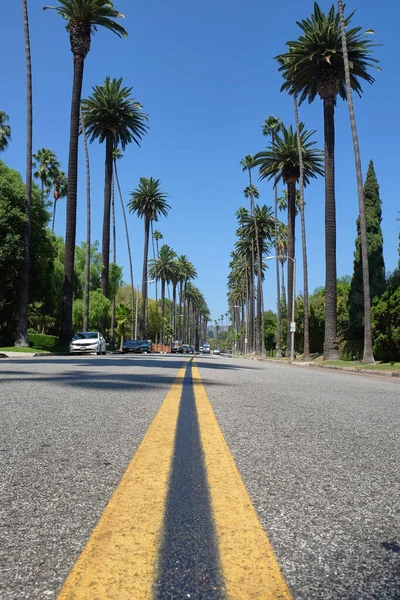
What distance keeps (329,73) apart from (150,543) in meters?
35.6

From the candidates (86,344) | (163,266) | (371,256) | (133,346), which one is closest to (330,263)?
(371,256)

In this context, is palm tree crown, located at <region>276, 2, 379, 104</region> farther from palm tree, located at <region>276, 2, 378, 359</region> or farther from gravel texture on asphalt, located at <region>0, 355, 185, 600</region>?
gravel texture on asphalt, located at <region>0, 355, 185, 600</region>

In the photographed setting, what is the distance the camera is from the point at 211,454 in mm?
3816

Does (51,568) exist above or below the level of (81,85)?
below

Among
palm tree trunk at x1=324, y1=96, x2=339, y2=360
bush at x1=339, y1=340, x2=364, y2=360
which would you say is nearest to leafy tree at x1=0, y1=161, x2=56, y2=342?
palm tree trunk at x1=324, y1=96, x2=339, y2=360

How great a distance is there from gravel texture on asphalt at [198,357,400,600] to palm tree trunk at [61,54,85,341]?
3004 centimetres

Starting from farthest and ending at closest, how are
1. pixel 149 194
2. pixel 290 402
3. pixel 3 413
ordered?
pixel 149 194 < pixel 290 402 < pixel 3 413

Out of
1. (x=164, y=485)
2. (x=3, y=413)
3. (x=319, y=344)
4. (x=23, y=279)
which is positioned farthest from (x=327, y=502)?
(x=319, y=344)

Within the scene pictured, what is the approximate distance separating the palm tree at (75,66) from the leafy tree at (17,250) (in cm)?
196

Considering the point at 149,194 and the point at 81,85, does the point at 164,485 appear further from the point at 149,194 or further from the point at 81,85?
the point at 149,194

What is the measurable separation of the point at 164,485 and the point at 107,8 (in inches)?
1526

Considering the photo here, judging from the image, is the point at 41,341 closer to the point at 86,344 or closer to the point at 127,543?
the point at 86,344

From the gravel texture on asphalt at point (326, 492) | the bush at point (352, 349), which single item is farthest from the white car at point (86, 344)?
the gravel texture on asphalt at point (326, 492)

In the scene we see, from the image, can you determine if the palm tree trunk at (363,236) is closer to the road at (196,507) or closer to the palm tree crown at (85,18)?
the palm tree crown at (85,18)
